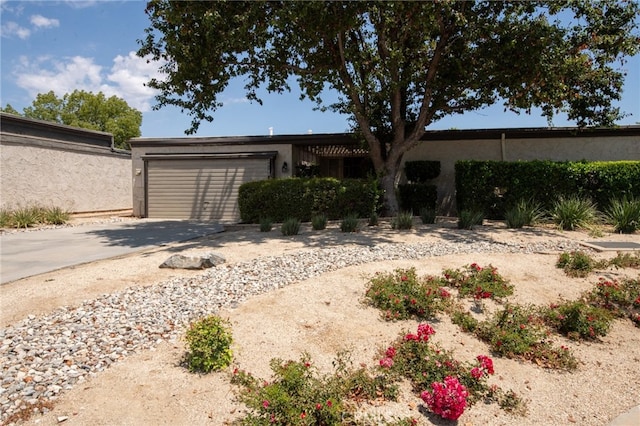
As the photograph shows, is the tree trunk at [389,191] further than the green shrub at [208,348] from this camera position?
Yes

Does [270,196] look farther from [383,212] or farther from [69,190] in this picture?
[69,190]

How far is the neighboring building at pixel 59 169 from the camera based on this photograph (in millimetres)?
14008

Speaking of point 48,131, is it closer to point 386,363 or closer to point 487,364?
point 386,363

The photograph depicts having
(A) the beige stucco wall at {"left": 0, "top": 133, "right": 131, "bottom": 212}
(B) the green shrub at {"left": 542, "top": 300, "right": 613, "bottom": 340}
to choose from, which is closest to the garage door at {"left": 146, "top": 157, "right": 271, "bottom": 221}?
(A) the beige stucco wall at {"left": 0, "top": 133, "right": 131, "bottom": 212}

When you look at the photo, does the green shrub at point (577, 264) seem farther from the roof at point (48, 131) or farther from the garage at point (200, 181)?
the roof at point (48, 131)

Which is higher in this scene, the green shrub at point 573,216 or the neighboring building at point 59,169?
the neighboring building at point 59,169

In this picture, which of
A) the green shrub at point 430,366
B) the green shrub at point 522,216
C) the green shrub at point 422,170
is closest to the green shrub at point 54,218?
the green shrub at point 422,170

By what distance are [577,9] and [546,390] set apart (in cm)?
1071

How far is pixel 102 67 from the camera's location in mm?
11797

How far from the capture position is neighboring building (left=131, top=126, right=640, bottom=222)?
1337 centimetres

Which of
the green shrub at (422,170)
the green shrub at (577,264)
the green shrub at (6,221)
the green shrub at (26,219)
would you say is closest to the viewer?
the green shrub at (577,264)

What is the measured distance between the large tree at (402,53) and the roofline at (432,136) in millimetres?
1185

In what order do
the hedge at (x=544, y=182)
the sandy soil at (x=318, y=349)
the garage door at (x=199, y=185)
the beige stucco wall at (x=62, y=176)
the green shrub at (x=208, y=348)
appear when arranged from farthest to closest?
the garage door at (x=199, y=185), the beige stucco wall at (x=62, y=176), the hedge at (x=544, y=182), the green shrub at (x=208, y=348), the sandy soil at (x=318, y=349)

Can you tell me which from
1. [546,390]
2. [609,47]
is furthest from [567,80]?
[546,390]
